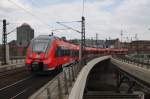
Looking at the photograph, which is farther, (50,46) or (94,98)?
(94,98)

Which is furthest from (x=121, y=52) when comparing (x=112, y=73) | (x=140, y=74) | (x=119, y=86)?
(x=140, y=74)

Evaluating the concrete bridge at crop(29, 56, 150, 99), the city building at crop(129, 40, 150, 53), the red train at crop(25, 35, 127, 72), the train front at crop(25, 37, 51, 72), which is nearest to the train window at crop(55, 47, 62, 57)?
the red train at crop(25, 35, 127, 72)

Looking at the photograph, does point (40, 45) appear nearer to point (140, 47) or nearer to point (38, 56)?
point (38, 56)

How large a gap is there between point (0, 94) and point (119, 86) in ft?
153

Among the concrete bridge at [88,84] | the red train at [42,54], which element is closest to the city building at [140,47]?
the concrete bridge at [88,84]

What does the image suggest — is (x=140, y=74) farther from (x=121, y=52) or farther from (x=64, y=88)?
(x=121, y=52)

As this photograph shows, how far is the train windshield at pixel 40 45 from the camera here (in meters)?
30.7

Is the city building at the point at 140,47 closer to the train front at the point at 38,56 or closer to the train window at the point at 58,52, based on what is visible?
the train window at the point at 58,52

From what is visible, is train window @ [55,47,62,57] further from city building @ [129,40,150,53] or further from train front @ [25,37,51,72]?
city building @ [129,40,150,53]

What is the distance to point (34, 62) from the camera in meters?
30.3

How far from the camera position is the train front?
30312 millimetres

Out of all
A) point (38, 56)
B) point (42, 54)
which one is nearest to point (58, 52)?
point (42, 54)

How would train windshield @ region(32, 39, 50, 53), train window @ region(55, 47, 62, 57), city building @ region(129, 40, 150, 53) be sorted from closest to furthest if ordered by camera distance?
train windshield @ region(32, 39, 50, 53), train window @ region(55, 47, 62, 57), city building @ region(129, 40, 150, 53)

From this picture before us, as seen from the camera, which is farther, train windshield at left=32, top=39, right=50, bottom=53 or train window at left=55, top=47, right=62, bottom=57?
train window at left=55, top=47, right=62, bottom=57
